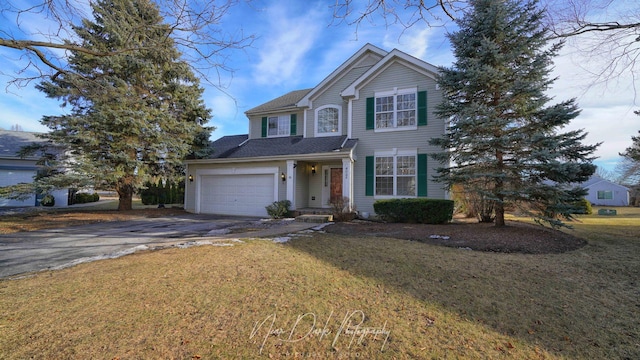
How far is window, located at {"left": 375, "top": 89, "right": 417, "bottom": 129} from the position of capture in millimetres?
12039

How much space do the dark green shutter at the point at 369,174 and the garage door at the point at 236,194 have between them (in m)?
4.33

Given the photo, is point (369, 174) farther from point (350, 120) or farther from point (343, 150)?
point (350, 120)

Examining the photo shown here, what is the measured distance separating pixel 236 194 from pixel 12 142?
53.9 feet

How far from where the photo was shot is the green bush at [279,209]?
40.3ft

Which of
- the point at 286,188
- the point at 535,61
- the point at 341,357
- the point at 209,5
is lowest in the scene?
Answer: the point at 341,357

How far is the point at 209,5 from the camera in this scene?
459 cm

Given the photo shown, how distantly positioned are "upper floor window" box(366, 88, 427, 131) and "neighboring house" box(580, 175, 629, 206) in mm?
31567

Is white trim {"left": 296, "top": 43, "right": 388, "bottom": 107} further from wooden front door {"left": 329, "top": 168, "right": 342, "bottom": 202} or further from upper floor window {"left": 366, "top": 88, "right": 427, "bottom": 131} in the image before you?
wooden front door {"left": 329, "top": 168, "right": 342, "bottom": 202}

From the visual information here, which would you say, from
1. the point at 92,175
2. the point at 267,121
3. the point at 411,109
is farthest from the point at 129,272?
the point at 267,121

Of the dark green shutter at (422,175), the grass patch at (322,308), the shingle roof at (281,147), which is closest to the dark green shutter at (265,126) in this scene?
the shingle roof at (281,147)

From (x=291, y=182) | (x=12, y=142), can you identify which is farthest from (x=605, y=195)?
(x=12, y=142)

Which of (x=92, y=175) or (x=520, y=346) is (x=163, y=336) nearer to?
(x=520, y=346)

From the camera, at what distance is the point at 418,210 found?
34.3 ft

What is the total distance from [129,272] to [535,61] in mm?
11093
